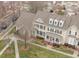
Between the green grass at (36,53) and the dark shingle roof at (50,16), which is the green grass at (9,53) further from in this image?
the dark shingle roof at (50,16)

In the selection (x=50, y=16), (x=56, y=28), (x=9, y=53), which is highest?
(x=50, y=16)

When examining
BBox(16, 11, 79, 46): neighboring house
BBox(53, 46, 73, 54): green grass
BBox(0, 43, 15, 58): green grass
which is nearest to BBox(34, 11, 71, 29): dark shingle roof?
BBox(16, 11, 79, 46): neighboring house

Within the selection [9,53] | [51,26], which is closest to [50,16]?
[51,26]

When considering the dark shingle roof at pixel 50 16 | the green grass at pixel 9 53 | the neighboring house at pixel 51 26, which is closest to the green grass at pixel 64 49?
the neighboring house at pixel 51 26

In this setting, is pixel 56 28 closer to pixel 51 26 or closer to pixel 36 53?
pixel 51 26

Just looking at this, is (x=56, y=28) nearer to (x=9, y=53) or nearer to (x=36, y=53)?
(x=36, y=53)

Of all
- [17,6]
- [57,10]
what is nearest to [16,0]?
[17,6]

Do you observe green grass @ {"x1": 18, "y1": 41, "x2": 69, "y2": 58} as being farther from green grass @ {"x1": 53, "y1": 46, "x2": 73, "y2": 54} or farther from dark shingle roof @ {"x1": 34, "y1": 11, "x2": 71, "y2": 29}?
dark shingle roof @ {"x1": 34, "y1": 11, "x2": 71, "y2": 29}

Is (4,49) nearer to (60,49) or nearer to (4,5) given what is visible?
(4,5)

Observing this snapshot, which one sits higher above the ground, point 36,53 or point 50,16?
point 50,16
